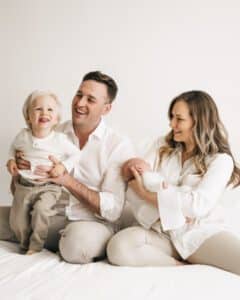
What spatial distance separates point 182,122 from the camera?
199 cm

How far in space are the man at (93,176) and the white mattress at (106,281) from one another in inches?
6.0

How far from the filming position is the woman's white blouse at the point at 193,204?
1859 mm

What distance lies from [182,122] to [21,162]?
26.0 inches

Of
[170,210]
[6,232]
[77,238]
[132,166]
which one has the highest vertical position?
[132,166]

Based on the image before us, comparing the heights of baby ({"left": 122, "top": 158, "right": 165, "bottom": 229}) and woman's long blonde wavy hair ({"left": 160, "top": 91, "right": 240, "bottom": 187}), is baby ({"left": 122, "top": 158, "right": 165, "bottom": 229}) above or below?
below

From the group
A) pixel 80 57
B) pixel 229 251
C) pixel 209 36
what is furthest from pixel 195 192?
pixel 80 57

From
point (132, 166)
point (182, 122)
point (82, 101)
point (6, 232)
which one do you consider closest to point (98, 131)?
point (82, 101)

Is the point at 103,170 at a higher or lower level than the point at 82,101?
lower

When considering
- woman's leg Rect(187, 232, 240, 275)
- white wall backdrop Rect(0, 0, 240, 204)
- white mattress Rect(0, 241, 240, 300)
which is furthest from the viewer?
white wall backdrop Rect(0, 0, 240, 204)

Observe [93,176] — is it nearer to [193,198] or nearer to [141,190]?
[141,190]

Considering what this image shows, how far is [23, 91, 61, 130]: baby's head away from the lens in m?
1.95

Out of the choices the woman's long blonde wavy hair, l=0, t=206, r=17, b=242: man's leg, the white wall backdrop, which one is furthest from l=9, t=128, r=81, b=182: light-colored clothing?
the white wall backdrop

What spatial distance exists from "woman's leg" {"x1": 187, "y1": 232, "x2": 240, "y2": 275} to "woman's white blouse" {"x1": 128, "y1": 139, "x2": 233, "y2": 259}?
2 centimetres

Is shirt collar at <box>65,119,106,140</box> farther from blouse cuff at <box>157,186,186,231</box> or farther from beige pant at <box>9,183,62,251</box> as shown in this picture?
blouse cuff at <box>157,186,186,231</box>
